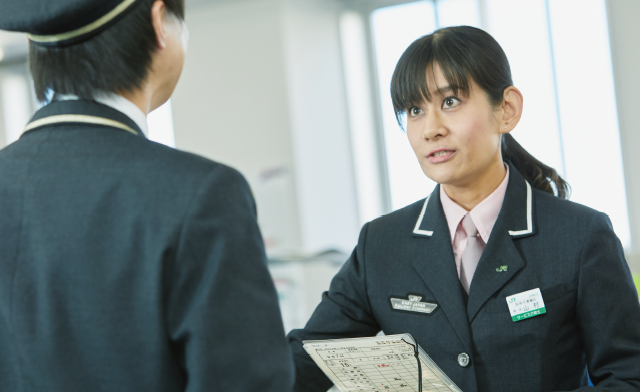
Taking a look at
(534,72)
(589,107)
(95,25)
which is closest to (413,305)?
(95,25)

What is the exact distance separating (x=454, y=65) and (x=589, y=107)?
464 cm

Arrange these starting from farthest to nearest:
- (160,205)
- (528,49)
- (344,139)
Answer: (344,139)
(528,49)
(160,205)

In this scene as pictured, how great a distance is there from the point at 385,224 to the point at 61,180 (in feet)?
2.97

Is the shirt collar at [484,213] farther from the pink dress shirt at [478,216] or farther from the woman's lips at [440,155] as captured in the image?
the woman's lips at [440,155]

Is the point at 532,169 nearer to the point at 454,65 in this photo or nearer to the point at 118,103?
the point at 454,65

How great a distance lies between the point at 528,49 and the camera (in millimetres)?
5680

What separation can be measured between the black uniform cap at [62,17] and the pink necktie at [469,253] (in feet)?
3.03

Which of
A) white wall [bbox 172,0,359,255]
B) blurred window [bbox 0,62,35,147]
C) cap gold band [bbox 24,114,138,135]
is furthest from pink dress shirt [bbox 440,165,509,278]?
blurred window [bbox 0,62,35,147]

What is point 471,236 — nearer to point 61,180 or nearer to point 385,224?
point 385,224

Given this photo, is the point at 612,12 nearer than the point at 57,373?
No

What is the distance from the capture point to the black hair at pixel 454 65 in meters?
1.35

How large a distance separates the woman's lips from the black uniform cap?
799 millimetres

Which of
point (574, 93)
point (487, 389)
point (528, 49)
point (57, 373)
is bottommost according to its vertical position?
point (487, 389)

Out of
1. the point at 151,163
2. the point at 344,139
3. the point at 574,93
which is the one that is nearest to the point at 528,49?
the point at 574,93
